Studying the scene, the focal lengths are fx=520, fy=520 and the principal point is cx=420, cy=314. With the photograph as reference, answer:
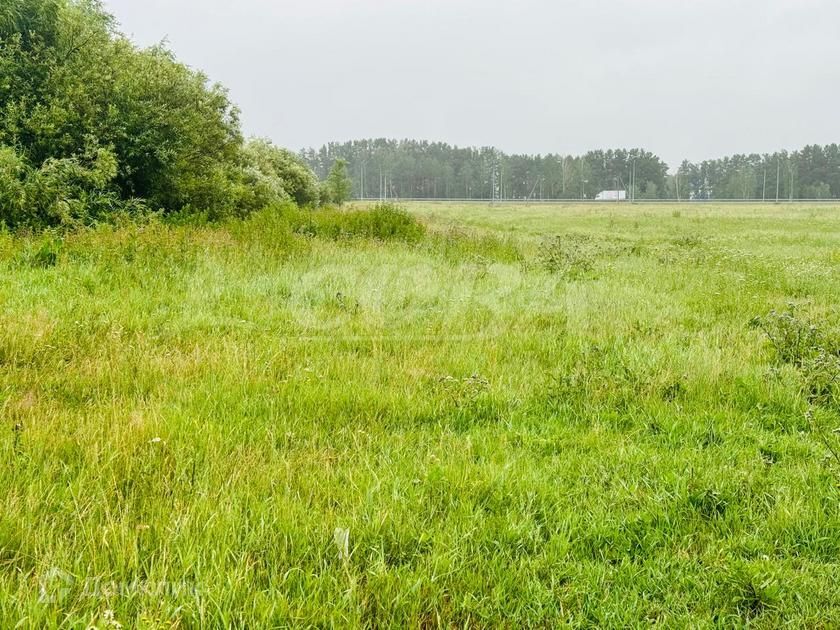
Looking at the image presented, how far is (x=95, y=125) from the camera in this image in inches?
538

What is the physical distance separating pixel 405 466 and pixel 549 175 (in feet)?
436

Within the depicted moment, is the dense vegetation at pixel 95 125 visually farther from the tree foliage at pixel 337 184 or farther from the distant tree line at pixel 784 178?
the distant tree line at pixel 784 178

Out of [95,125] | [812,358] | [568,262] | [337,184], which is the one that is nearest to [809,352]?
[812,358]

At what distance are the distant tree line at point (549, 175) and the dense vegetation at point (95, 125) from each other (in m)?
105

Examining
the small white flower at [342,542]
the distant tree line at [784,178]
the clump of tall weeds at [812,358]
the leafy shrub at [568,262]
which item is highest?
the distant tree line at [784,178]

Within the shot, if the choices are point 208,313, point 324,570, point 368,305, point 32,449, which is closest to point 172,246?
point 208,313

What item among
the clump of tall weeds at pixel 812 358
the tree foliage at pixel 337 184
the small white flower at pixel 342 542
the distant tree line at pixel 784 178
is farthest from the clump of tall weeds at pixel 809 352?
the distant tree line at pixel 784 178

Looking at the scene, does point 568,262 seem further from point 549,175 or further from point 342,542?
point 549,175

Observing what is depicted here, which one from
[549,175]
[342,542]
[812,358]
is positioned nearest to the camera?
[342,542]

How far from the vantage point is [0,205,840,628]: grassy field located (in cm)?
222

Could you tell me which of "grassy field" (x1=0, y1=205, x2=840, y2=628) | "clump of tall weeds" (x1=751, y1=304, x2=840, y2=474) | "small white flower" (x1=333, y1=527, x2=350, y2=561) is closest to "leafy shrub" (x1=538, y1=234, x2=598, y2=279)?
"grassy field" (x1=0, y1=205, x2=840, y2=628)

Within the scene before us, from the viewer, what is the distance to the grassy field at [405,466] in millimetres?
2219

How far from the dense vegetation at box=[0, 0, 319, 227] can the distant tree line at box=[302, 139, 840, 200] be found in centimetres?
10539

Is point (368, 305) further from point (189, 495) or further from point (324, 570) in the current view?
point (324, 570)
